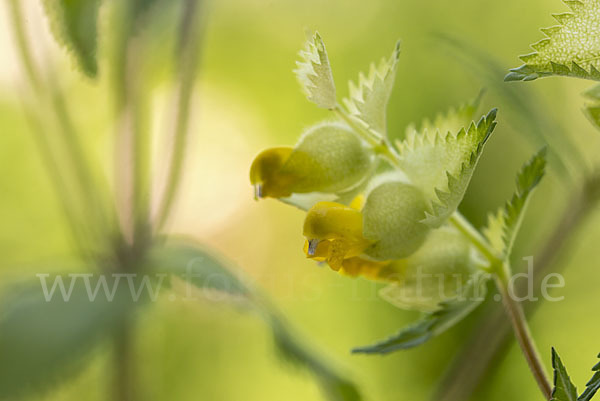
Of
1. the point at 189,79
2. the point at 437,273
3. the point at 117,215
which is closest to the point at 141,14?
the point at 189,79

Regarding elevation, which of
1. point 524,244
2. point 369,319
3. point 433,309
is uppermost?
point 433,309

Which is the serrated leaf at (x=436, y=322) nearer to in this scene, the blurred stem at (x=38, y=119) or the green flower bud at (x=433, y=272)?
the green flower bud at (x=433, y=272)

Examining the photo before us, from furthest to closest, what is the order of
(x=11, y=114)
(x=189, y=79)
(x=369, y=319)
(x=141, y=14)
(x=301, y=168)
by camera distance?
(x=11, y=114), (x=369, y=319), (x=189, y=79), (x=141, y=14), (x=301, y=168)

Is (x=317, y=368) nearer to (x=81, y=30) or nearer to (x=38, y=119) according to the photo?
(x=81, y=30)

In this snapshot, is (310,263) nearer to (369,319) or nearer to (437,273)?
(369,319)

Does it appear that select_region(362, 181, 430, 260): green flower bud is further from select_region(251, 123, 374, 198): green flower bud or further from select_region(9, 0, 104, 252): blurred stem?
select_region(9, 0, 104, 252): blurred stem

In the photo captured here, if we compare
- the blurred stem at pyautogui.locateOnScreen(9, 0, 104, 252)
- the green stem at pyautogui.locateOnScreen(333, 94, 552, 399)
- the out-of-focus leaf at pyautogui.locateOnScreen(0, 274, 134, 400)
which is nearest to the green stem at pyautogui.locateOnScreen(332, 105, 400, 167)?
the green stem at pyautogui.locateOnScreen(333, 94, 552, 399)

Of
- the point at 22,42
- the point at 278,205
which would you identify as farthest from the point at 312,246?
the point at 278,205

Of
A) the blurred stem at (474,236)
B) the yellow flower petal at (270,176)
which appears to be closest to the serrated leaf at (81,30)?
the yellow flower petal at (270,176)
